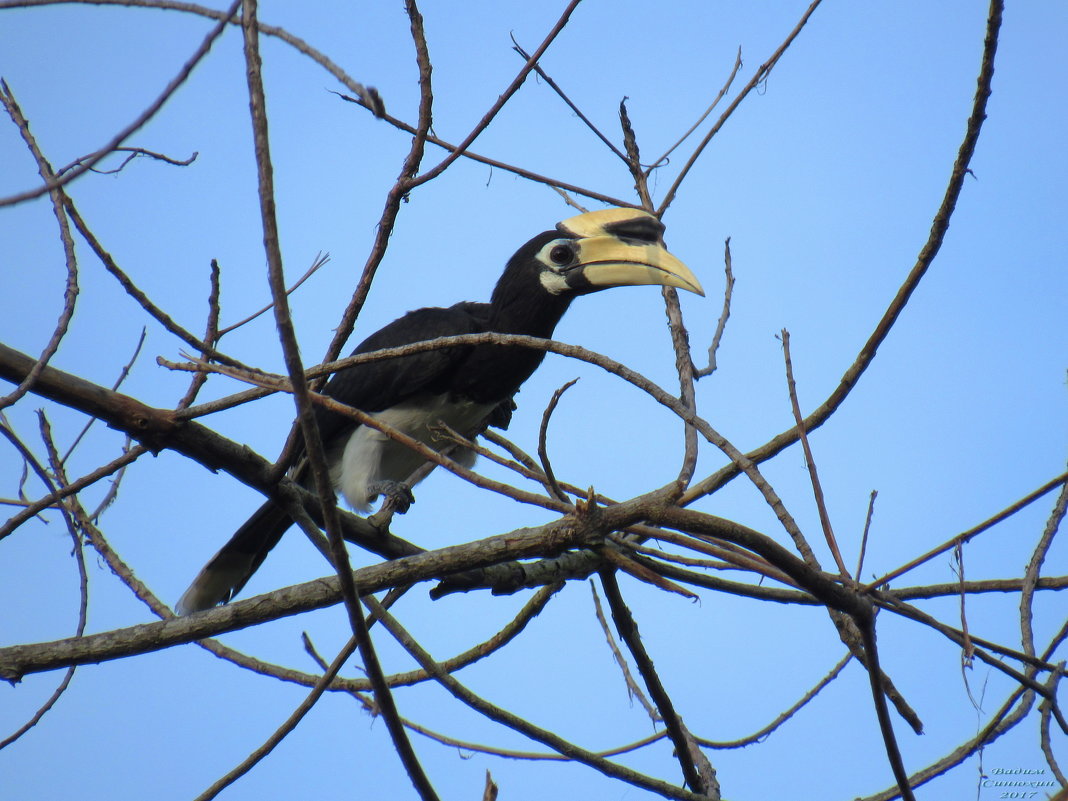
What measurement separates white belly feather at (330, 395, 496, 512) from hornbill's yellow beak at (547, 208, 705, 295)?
816mm

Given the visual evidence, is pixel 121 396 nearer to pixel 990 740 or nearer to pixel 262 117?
pixel 262 117

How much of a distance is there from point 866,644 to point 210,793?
1396mm

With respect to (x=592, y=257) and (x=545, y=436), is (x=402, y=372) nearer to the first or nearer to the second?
(x=592, y=257)

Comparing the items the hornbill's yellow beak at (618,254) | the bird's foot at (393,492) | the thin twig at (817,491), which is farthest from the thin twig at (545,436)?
the hornbill's yellow beak at (618,254)

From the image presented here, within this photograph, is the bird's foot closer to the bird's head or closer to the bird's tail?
the bird's tail

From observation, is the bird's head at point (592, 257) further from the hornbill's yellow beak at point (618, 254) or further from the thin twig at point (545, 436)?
the thin twig at point (545, 436)

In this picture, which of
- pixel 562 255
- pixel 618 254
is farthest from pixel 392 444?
pixel 618 254

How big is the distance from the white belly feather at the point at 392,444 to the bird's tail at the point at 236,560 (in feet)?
1.45

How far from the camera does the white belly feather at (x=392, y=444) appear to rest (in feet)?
16.8

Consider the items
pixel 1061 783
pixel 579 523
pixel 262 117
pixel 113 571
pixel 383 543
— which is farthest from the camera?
pixel 113 571

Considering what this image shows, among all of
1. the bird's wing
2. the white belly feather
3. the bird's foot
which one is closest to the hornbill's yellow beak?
the bird's wing

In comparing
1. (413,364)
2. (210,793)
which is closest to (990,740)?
(210,793)

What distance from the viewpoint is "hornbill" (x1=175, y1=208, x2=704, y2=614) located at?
5.05 meters

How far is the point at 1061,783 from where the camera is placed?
8.00 feet
